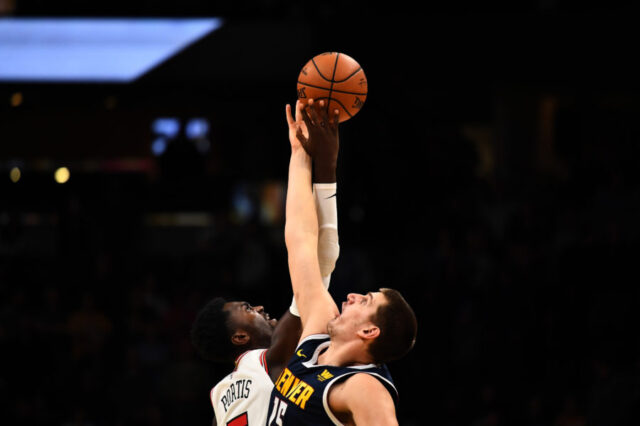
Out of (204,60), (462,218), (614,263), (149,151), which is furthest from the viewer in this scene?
(149,151)

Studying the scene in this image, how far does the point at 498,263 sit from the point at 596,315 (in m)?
1.06

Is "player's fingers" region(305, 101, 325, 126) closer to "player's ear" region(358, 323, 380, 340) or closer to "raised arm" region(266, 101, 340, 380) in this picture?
"raised arm" region(266, 101, 340, 380)

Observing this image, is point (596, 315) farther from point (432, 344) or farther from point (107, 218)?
point (107, 218)

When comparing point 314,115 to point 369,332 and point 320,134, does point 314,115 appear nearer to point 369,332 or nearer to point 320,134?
point 320,134

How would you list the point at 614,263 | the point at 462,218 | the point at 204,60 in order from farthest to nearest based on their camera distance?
the point at 204,60 → the point at 462,218 → the point at 614,263

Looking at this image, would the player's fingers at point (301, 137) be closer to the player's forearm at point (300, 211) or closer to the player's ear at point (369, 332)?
the player's forearm at point (300, 211)

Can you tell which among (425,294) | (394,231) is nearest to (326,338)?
(425,294)

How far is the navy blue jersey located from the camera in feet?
10.7

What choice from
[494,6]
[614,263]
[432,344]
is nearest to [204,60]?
[494,6]

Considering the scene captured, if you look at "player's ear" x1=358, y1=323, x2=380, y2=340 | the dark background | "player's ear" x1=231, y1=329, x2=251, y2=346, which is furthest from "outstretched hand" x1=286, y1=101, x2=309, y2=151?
the dark background

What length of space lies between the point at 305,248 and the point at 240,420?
2.81 feet

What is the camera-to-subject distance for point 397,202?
1009 cm

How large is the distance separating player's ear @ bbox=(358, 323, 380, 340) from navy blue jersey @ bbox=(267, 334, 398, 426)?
4.1 inches

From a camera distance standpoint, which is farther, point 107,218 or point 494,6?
point 107,218
